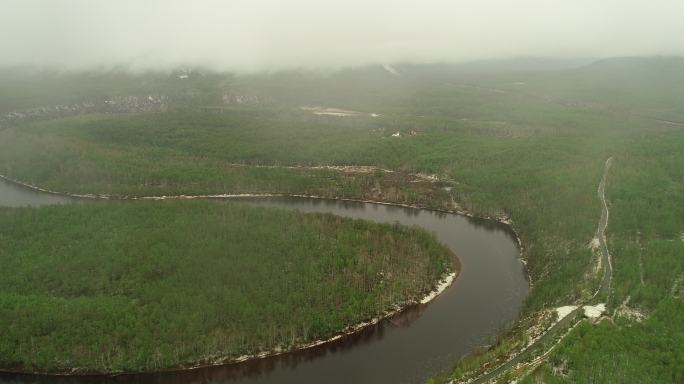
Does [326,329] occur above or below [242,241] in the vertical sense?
below

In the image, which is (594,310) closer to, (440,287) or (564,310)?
(564,310)

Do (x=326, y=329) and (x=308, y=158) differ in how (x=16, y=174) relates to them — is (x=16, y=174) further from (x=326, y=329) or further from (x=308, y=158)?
(x=326, y=329)

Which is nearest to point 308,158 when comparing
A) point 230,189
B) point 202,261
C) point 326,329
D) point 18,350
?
point 230,189

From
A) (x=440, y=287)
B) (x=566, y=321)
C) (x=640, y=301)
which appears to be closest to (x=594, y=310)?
(x=566, y=321)

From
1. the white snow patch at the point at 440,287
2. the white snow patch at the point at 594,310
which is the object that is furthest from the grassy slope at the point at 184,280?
the white snow patch at the point at 594,310

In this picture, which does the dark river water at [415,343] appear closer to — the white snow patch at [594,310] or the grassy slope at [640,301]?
the white snow patch at [594,310]

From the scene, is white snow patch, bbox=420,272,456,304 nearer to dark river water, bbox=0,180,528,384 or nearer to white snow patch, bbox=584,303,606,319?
dark river water, bbox=0,180,528,384

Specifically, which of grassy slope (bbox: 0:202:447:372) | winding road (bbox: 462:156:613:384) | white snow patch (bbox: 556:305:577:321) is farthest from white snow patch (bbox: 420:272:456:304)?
winding road (bbox: 462:156:613:384)
